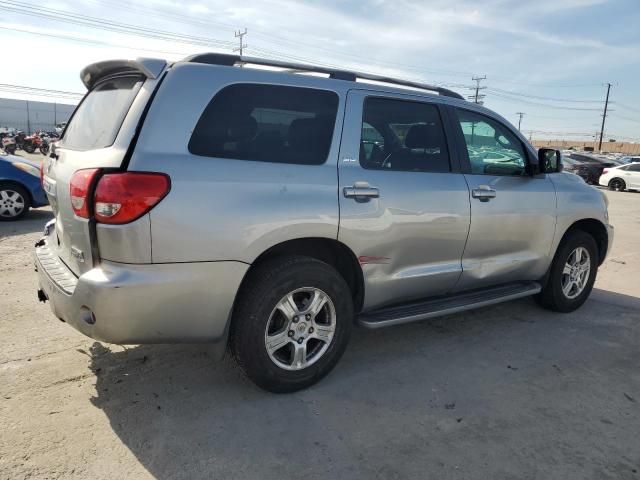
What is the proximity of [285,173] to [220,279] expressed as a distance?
0.71m

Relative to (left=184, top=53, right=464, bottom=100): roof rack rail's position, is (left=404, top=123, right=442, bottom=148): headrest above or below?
below

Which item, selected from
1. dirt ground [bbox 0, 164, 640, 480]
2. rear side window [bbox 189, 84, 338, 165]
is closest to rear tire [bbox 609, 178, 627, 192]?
dirt ground [bbox 0, 164, 640, 480]

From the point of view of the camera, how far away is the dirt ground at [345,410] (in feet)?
8.08

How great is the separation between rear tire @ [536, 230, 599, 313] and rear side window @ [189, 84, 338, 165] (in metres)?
2.75

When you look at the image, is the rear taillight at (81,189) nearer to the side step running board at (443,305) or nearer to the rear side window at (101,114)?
the rear side window at (101,114)

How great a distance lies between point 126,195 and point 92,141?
2.21 ft

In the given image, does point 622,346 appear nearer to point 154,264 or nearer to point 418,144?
point 418,144

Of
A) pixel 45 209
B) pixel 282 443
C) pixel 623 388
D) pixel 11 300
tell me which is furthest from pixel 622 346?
pixel 45 209

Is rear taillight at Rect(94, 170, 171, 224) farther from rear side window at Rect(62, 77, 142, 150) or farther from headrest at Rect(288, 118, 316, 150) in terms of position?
headrest at Rect(288, 118, 316, 150)

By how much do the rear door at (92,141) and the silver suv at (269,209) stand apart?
2 centimetres

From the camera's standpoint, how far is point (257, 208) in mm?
2746

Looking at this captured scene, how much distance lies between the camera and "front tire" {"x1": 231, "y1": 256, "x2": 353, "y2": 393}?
285cm

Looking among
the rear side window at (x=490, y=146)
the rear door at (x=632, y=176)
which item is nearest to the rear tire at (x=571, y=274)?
the rear side window at (x=490, y=146)

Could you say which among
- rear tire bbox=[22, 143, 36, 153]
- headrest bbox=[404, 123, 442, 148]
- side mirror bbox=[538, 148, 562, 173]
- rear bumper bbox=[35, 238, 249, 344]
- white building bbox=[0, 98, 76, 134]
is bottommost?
rear bumper bbox=[35, 238, 249, 344]
